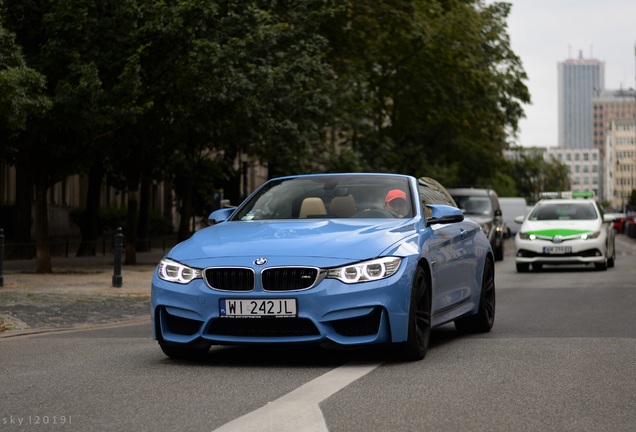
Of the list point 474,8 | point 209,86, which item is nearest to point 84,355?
point 209,86

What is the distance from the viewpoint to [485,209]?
3566cm

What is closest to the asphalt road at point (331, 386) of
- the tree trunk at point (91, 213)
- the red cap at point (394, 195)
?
the red cap at point (394, 195)

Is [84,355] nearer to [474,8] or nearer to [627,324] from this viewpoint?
[627,324]

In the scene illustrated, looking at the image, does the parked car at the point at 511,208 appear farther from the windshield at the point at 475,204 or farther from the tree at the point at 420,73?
the windshield at the point at 475,204

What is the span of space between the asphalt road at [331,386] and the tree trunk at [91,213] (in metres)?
25.0

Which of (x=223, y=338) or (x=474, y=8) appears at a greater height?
(x=474, y=8)

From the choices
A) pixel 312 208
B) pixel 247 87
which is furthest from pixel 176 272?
pixel 247 87

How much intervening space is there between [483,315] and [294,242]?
3288mm

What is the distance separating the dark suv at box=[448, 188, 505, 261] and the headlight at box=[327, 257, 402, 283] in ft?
84.5

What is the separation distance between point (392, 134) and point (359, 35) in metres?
6.75

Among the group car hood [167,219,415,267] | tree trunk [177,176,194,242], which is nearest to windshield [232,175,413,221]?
car hood [167,219,415,267]

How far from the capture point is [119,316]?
15.6 metres

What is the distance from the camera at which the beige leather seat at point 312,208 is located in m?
10.4

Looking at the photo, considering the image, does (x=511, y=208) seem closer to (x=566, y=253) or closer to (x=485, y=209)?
(x=485, y=209)
